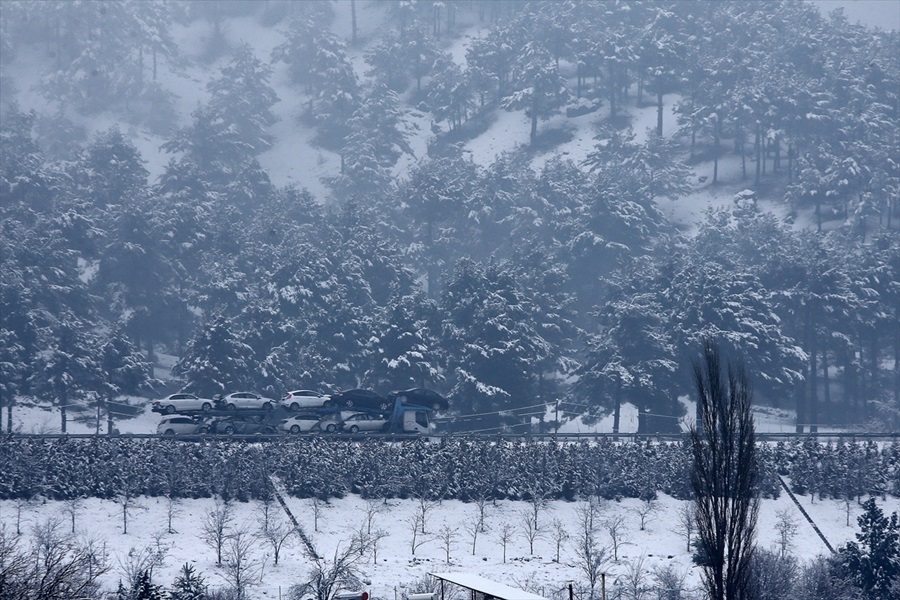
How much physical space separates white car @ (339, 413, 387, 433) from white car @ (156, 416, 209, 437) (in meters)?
7.30

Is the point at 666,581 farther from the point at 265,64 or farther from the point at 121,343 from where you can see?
A: the point at 265,64

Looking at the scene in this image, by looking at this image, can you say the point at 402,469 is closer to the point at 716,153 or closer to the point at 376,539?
the point at 376,539

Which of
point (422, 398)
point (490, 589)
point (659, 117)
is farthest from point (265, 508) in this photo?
point (659, 117)

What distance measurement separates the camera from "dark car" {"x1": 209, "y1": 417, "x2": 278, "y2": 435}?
182ft

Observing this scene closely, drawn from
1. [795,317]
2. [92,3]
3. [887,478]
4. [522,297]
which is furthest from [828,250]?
[92,3]

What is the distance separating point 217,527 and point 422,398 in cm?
1974

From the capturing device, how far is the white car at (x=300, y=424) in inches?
2201

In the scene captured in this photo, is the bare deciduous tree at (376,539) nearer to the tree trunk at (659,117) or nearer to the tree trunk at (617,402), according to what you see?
the tree trunk at (617,402)

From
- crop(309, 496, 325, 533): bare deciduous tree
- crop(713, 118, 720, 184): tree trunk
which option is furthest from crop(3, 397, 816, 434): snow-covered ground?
A: crop(713, 118, 720, 184): tree trunk

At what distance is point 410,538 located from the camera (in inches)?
1802

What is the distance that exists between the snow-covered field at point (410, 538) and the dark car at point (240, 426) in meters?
8.19

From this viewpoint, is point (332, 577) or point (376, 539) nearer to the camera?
point (332, 577)

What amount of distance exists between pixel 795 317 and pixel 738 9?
6125cm

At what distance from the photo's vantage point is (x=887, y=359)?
7944cm
